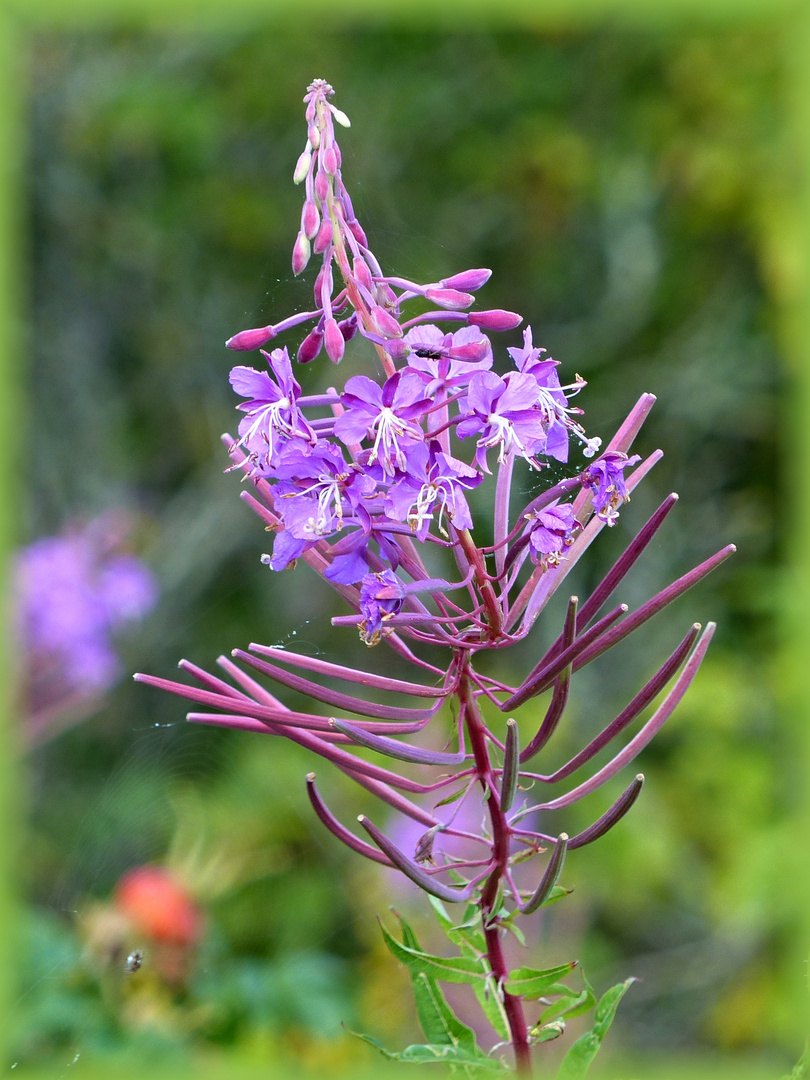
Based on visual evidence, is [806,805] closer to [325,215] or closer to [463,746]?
[463,746]

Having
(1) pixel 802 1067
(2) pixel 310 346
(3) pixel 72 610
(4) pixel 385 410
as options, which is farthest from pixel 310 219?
(3) pixel 72 610

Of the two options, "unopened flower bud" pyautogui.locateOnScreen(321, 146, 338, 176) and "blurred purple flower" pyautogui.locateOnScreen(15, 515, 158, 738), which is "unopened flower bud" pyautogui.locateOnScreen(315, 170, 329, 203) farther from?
"blurred purple flower" pyautogui.locateOnScreen(15, 515, 158, 738)

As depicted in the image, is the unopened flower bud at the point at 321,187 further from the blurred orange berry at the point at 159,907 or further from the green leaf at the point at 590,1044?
the blurred orange berry at the point at 159,907

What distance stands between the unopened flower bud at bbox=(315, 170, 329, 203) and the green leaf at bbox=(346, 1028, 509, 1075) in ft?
2.86

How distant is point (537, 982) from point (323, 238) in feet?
2.71

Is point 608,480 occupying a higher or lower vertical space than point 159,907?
higher

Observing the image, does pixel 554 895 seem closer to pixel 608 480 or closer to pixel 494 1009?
pixel 494 1009

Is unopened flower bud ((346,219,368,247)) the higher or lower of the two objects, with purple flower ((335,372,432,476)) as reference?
higher

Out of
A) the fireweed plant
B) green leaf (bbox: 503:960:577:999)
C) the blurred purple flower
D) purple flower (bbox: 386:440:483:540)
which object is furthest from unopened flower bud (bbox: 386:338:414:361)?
the blurred purple flower

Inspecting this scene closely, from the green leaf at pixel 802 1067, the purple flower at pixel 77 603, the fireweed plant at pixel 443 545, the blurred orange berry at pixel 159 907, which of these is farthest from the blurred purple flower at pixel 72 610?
the green leaf at pixel 802 1067

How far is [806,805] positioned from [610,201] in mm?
3233

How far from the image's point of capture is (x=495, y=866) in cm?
103

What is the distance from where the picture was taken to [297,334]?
4.00ft

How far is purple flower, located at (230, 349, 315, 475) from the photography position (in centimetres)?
102
